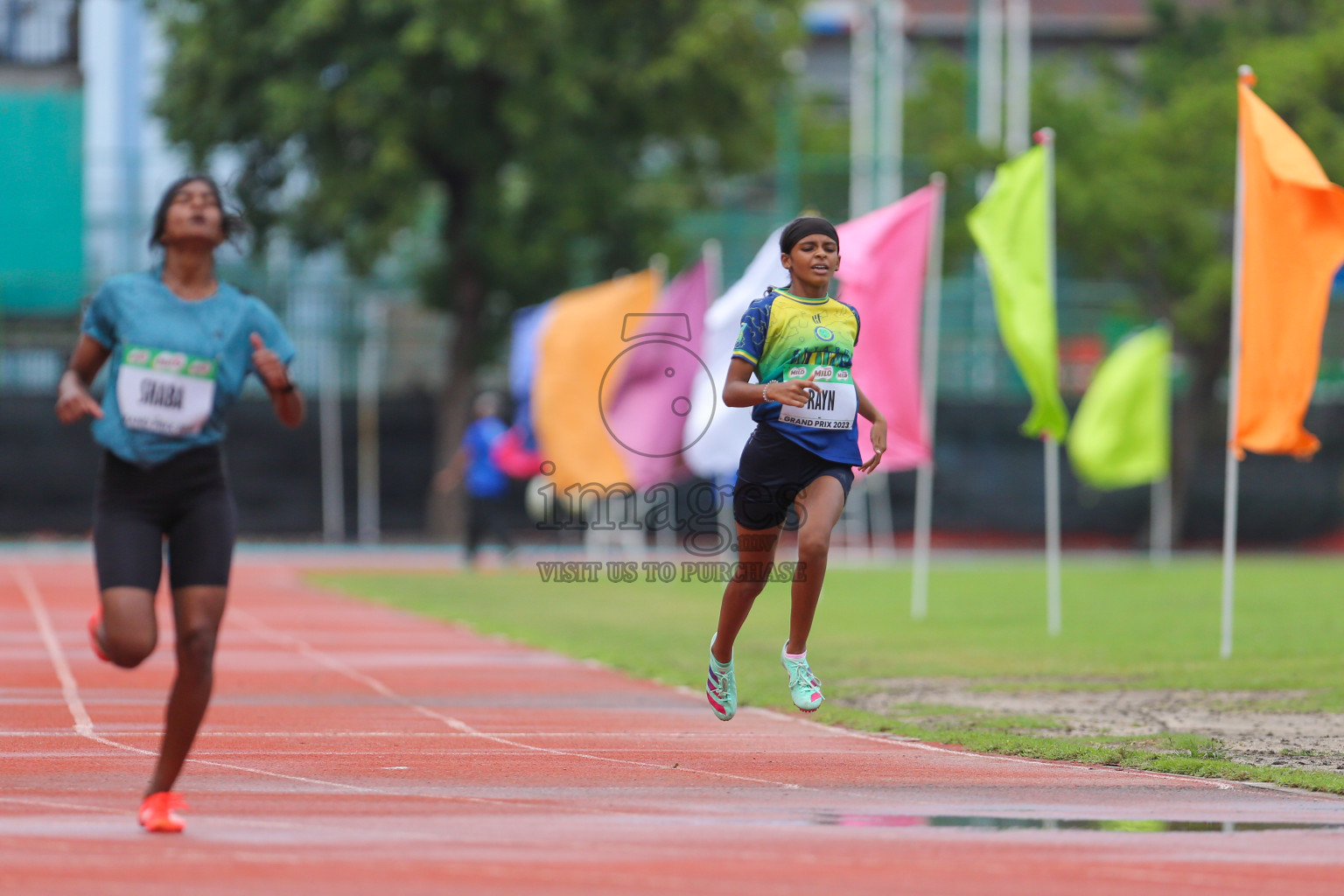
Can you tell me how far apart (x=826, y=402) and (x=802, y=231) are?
698 mm

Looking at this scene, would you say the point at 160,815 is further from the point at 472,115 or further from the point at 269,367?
the point at 472,115

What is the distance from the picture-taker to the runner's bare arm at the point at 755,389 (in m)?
8.16

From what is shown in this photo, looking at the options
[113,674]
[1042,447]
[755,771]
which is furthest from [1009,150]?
[755,771]

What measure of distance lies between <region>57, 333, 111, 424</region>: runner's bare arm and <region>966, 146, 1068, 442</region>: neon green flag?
10407 millimetres

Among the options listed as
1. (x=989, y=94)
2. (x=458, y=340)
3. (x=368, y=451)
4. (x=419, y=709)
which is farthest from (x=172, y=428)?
(x=989, y=94)

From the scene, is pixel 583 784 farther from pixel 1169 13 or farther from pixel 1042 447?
pixel 1169 13

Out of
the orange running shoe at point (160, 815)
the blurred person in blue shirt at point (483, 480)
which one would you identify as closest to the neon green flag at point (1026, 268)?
the blurred person in blue shirt at point (483, 480)

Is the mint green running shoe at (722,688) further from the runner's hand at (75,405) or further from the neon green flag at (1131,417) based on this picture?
the neon green flag at (1131,417)

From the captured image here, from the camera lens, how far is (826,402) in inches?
334

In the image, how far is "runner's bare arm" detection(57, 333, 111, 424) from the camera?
6.29 meters

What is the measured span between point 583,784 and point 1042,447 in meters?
29.7

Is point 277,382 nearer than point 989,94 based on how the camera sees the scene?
Yes

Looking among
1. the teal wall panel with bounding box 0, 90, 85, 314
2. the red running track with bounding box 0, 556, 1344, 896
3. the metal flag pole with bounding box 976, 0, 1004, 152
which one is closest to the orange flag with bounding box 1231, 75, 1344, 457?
the red running track with bounding box 0, 556, 1344, 896

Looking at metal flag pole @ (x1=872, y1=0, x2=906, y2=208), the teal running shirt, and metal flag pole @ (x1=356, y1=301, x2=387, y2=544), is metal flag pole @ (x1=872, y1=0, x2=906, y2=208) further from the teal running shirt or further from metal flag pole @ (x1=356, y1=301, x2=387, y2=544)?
the teal running shirt
